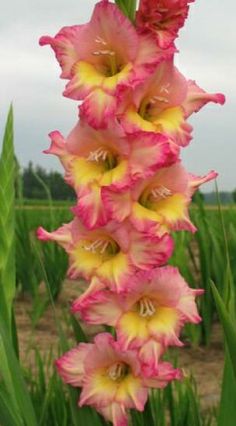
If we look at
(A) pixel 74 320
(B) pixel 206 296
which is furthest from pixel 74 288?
(A) pixel 74 320

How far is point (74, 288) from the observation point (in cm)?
347

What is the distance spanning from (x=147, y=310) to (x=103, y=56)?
309 mm

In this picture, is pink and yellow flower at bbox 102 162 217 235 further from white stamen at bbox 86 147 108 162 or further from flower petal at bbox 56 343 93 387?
flower petal at bbox 56 343 93 387

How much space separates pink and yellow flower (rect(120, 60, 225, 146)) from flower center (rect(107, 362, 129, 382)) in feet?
0.91

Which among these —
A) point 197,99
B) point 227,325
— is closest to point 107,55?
point 197,99

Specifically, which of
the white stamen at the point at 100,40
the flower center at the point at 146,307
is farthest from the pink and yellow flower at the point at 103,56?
the flower center at the point at 146,307

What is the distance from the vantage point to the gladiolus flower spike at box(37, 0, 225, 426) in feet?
2.95

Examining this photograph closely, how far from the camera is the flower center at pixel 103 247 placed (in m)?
0.93

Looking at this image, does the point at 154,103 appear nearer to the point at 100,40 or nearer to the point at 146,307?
the point at 100,40

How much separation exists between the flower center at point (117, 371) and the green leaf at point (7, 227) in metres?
0.15

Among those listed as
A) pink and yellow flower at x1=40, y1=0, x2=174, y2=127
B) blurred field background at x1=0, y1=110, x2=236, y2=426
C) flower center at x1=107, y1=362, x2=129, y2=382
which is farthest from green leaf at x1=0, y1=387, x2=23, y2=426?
pink and yellow flower at x1=40, y1=0, x2=174, y2=127

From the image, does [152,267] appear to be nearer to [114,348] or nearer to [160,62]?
[114,348]

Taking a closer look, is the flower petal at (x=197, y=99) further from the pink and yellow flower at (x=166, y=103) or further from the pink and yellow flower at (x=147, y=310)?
the pink and yellow flower at (x=147, y=310)

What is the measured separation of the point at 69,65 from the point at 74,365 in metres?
0.36
